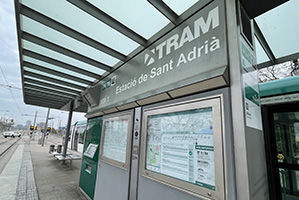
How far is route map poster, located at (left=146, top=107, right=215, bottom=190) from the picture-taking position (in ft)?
5.06

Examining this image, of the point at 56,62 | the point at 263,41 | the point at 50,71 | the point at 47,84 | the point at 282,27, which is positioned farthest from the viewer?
the point at 47,84

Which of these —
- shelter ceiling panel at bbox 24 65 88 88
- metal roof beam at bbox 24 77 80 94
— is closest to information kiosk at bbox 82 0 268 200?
shelter ceiling panel at bbox 24 65 88 88

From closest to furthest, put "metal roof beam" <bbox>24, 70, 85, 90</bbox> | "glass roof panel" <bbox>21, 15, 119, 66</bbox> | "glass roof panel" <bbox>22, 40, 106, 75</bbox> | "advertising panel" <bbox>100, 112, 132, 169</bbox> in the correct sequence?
"glass roof panel" <bbox>21, 15, 119, 66</bbox> → "advertising panel" <bbox>100, 112, 132, 169</bbox> → "glass roof panel" <bbox>22, 40, 106, 75</bbox> → "metal roof beam" <bbox>24, 70, 85, 90</bbox>

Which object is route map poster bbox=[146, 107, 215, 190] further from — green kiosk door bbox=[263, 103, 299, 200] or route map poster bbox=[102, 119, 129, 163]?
green kiosk door bbox=[263, 103, 299, 200]

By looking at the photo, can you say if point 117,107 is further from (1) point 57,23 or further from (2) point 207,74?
(2) point 207,74

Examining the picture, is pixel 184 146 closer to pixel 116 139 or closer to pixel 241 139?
pixel 241 139

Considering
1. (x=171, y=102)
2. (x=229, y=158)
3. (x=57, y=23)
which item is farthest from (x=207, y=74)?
(x=57, y=23)

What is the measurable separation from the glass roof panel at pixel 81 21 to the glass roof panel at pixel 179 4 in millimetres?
999

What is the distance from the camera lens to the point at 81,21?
247 cm

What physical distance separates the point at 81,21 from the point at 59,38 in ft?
2.50

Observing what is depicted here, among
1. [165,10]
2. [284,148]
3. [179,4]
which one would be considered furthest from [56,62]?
[284,148]

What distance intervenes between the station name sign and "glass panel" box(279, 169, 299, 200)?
183cm

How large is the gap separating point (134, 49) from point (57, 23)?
1.32 m

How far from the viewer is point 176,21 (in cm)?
219
